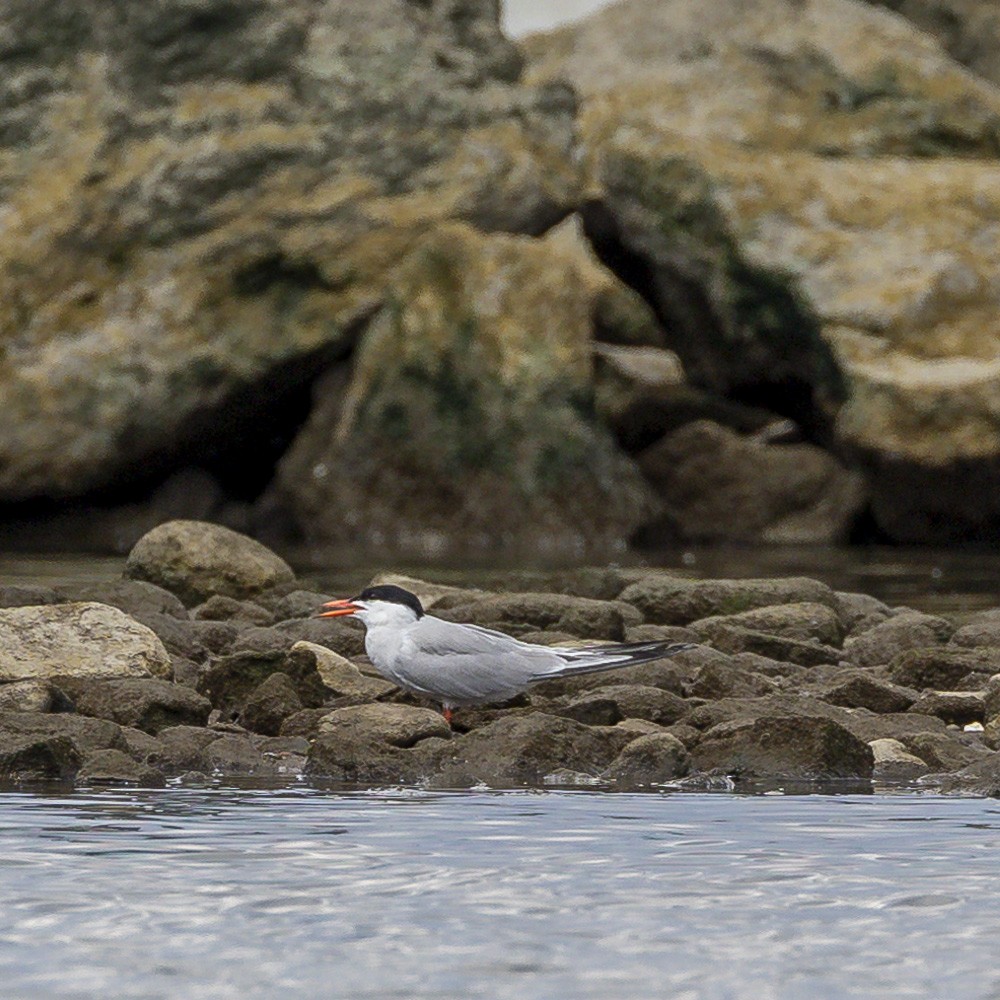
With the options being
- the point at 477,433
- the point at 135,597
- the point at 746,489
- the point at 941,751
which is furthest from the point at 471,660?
the point at 746,489

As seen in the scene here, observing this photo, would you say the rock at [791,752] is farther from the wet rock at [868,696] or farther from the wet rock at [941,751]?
the wet rock at [868,696]

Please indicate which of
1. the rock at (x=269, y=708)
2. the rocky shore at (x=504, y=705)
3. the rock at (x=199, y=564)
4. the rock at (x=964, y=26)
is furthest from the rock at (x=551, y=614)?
the rock at (x=964, y=26)

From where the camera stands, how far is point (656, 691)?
8.64 metres

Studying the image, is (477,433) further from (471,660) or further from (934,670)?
(471,660)

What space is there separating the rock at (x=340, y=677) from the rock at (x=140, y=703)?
540mm

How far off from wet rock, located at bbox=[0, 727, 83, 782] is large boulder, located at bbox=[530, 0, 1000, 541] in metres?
15.3

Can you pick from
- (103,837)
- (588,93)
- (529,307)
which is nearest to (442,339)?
(529,307)

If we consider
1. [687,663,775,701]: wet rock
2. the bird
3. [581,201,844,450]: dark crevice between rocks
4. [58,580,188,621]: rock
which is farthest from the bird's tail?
[581,201,844,450]: dark crevice between rocks

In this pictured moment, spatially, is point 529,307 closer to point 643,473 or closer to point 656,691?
point 643,473

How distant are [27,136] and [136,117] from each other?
4.30ft

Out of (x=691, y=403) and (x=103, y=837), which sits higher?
(x=691, y=403)

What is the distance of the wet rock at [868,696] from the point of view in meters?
8.98

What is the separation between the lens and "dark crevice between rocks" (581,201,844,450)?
76.4 ft

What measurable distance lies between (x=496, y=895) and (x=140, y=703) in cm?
300
